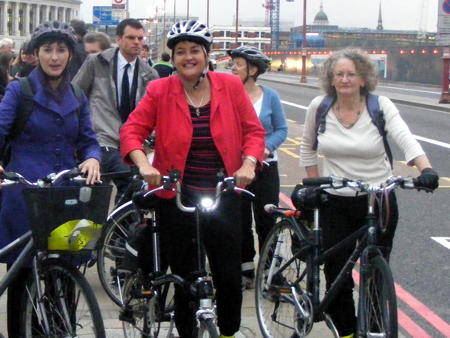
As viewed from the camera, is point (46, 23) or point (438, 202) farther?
point (438, 202)

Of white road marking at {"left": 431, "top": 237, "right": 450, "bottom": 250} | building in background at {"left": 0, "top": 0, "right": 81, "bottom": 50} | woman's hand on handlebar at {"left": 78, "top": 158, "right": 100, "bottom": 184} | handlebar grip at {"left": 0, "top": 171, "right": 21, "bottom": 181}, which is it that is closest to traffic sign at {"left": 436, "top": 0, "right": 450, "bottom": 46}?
white road marking at {"left": 431, "top": 237, "right": 450, "bottom": 250}

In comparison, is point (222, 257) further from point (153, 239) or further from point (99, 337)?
point (99, 337)

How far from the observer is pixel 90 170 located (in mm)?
4574

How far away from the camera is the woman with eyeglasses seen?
4.95m

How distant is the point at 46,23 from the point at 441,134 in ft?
56.7

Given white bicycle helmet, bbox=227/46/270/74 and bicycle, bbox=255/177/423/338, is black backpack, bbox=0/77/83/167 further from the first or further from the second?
white bicycle helmet, bbox=227/46/270/74

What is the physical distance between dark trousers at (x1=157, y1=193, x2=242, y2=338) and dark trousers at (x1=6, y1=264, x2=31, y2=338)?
0.71 m

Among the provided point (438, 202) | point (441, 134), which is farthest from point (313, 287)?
point (441, 134)

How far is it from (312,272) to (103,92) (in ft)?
9.32

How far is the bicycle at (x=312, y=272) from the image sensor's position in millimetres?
4414

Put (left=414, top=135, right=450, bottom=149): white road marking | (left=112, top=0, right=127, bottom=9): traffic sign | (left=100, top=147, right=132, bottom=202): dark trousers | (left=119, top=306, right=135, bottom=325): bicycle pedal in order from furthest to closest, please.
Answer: (left=112, top=0, right=127, bottom=9): traffic sign, (left=414, top=135, right=450, bottom=149): white road marking, (left=100, top=147, right=132, bottom=202): dark trousers, (left=119, top=306, right=135, bottom=325): bicycle pedal

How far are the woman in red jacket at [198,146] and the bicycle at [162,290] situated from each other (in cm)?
7

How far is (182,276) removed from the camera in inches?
180

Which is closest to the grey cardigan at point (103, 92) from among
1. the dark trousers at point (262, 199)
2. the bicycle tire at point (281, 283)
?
the dark trousers at point (262, 199)
